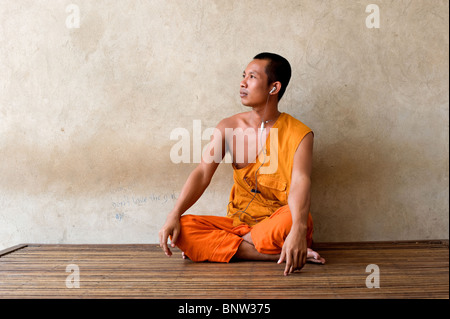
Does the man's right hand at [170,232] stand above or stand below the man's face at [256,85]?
below

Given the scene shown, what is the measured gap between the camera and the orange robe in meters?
2.61

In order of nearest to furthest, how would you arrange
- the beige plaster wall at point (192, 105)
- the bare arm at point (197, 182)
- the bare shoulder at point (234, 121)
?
the bare arm at point (197, 182), the bare shoulder at point (234, 121), the beige plaster wall at point (192, 105)

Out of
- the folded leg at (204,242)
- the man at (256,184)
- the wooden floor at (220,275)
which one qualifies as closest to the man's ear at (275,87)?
the man at (256,184)

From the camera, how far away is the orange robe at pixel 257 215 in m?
2.61

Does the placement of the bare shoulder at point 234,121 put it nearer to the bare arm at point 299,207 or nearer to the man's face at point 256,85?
the man's face at point 256,85

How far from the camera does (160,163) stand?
10.7 ft

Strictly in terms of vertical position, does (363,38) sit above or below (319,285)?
above

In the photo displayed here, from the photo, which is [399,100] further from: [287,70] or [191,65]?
[191,65]

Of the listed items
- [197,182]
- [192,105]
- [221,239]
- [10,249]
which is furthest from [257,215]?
[10,249]

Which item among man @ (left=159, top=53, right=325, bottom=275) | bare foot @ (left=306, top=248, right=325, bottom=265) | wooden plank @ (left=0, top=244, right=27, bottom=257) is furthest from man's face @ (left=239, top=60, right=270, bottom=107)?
wooden plank @ (left=0, top=244, right=27, bottom=257)

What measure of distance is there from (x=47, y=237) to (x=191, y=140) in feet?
4.17

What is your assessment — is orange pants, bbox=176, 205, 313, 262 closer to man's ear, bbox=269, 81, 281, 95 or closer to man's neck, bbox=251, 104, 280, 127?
man's neck, bbox=251, 104, 280, 127

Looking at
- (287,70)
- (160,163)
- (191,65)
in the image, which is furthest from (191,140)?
(287,70)
